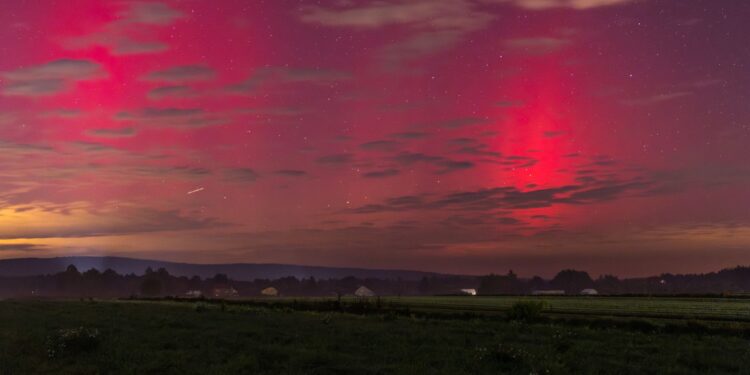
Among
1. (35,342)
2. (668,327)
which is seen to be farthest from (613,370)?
(668,327)

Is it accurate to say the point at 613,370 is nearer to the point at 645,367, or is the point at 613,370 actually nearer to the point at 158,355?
the point at 645,367

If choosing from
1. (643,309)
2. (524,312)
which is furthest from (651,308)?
(524,312)

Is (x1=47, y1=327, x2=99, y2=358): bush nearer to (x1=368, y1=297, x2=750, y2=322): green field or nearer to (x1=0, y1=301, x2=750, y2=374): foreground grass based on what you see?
(x1=0, y1=301, x2=750, y2=374): foreground grass

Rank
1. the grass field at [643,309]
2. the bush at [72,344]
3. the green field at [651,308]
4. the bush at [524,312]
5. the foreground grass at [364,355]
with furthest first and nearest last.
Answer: the green field at [651,308]
the grass field at [643,309]
the bush at [524,312]
the bush at [72,344]
the foreground grass at [364,355]

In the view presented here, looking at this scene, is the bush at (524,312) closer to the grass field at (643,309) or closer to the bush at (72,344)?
the grass field at (643,309)

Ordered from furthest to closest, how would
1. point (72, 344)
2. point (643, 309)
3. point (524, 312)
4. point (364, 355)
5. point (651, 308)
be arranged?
point (651, 308), point (643, 309), point (524, 312), point (72, 344), point (364, 355)

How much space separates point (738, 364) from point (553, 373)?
9.35 m

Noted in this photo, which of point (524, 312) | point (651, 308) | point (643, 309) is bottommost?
point (643, 309)

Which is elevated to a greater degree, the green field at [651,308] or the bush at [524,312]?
the bush at [524,312]

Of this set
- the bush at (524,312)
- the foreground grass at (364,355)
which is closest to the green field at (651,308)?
the bush at (524,312)

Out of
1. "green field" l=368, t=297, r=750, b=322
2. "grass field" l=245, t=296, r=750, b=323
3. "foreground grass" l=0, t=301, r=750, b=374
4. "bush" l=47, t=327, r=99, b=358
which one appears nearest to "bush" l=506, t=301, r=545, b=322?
"grass field" l=245, t=296, r=750, b=323

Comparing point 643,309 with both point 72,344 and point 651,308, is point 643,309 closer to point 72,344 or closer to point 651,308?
point 651,308

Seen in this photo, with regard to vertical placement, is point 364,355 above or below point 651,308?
above

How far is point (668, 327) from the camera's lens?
1927 inches
